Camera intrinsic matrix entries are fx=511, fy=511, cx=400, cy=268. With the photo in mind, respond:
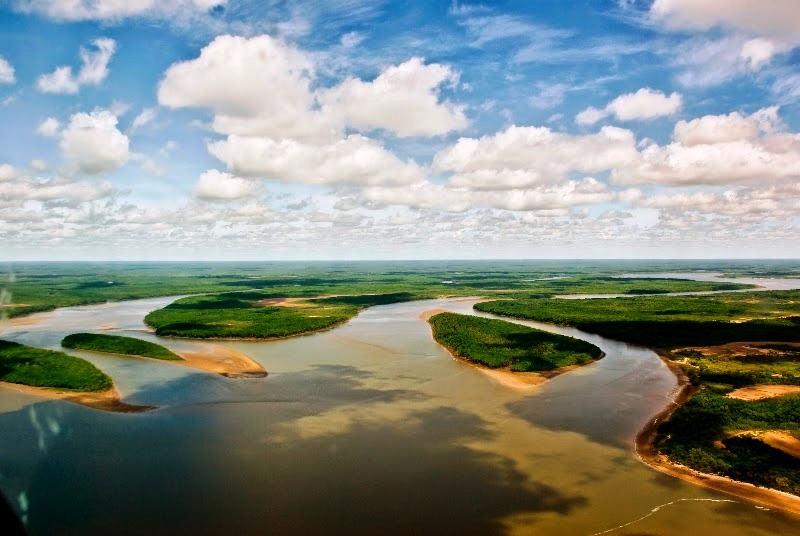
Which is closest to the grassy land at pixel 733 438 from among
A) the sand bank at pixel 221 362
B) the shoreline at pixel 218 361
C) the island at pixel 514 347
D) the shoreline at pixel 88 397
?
the island at pixel 514 347

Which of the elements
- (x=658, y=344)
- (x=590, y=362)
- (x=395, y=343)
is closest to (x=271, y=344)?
(x=395, y=343)

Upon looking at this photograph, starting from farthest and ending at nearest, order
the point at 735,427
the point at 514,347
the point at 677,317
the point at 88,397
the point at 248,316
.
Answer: the point at 248,316
the point at 677,317
the point at 514,347
the point at 88,397
the point at 735,427

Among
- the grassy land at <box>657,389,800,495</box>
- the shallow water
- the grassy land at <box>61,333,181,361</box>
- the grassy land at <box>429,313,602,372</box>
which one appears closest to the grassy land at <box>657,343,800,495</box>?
the grassy land at <box>657,389,800,495</box>

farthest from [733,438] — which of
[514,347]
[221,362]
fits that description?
[221,362]

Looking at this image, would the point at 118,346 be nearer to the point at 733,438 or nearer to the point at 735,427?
the point at 733,438

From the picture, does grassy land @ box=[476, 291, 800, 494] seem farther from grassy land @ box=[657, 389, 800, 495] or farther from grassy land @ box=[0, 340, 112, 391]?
grassy land @ box=[0, 340, 112, 391]

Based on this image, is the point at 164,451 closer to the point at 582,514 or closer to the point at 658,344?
the point at 582,514

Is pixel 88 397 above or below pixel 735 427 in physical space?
above
